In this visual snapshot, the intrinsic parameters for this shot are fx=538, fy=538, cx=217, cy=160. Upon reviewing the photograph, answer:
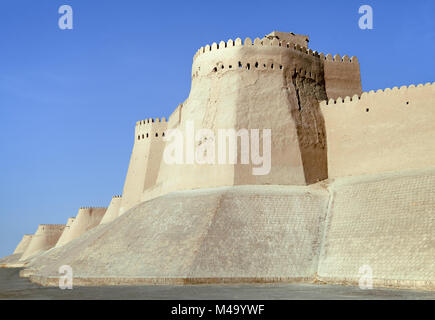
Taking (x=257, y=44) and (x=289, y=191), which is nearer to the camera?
(x=289, y=191)

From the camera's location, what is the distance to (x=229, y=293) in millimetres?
16188

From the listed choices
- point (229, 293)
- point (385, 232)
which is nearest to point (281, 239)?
point (385, 232)

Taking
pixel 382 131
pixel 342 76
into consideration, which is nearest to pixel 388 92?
pixel 382 131

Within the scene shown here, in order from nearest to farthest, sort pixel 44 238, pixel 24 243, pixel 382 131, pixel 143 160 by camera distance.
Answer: pixel 382 131, pixel 143 160, pixel 44 238, pixel 24 243

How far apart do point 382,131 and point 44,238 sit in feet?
161

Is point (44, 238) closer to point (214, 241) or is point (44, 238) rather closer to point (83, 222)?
point (83, 222)

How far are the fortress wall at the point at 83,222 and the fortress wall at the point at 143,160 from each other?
10.8 meters

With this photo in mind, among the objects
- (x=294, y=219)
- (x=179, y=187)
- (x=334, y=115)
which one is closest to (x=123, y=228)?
(x=179, y=187)

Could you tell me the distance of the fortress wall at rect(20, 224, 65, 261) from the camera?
62.4m

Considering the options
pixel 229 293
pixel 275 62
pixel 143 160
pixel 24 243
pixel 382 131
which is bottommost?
pixel 229 293

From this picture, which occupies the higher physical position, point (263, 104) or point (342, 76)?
point (342, 76)

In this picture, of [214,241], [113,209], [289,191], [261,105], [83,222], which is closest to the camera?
[214,241]
